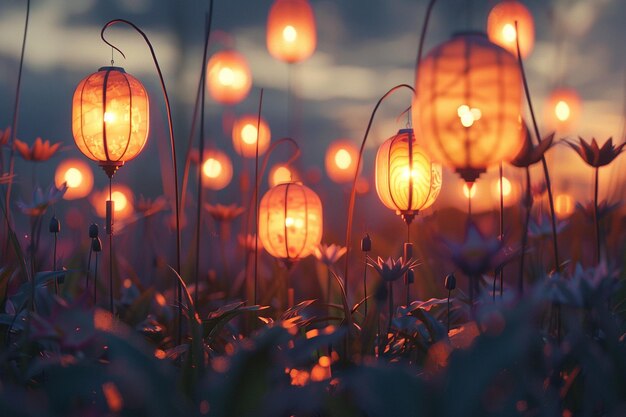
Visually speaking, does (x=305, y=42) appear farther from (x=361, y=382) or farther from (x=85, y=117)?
(x=361, y=382)

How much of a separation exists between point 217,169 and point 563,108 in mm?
2634

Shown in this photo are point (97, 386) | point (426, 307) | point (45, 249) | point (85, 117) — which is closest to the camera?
point (97, 386)

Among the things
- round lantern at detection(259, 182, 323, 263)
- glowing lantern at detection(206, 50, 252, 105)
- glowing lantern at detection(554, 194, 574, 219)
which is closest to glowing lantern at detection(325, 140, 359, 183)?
glowing lantern at detection(206, 50, 252, 105)

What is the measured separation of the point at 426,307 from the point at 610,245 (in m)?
1.54

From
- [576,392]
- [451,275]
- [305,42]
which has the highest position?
[305,42]

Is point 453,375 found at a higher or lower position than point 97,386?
higher

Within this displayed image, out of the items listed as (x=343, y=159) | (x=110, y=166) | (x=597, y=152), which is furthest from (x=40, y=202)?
(x=343, y=159)

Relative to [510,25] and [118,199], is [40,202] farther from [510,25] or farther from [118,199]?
[118,199]

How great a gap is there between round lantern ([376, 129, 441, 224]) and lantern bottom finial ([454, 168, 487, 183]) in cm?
53

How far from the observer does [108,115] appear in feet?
6.56

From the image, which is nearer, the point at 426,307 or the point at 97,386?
the point at 97,386

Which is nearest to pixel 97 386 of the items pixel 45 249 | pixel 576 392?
pixel 576 392

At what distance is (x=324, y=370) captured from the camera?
139 centimetres

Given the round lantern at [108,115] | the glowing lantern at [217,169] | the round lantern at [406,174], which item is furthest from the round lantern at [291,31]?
the round lantern at [108,115]
